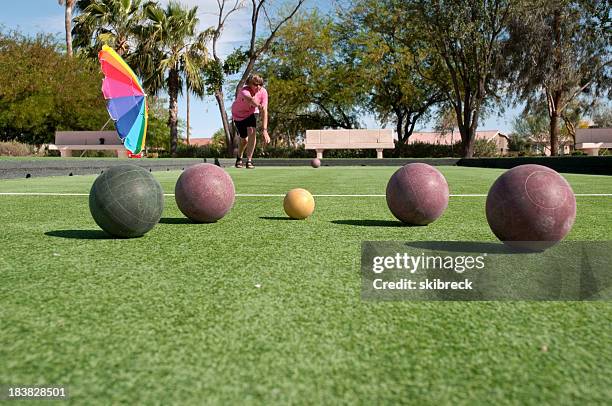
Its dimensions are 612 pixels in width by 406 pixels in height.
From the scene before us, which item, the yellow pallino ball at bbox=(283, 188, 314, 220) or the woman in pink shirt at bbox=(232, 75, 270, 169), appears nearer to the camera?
the yellow pallino ball at bbox=(283, 188, 314, 220)

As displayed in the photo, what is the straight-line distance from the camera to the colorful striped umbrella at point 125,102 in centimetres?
1691

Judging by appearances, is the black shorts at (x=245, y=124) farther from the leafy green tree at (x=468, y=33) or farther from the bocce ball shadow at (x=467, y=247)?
the leafy green tree at (x=468, y=33)

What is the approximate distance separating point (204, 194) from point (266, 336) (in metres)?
3.32

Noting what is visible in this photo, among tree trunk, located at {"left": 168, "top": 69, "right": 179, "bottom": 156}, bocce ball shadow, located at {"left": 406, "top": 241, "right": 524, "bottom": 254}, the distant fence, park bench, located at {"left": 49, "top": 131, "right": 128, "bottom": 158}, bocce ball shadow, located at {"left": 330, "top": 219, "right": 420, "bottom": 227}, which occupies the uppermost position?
tree trunk, located at {"left": 168, "top": 69, "right": 179, "bottom": 156}

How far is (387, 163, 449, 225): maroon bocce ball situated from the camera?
5.16 meters

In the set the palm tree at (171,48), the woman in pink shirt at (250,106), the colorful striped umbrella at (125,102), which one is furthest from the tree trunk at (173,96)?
the woman in pink shirt at (250,106)

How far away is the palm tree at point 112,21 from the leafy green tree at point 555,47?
83.5 ft

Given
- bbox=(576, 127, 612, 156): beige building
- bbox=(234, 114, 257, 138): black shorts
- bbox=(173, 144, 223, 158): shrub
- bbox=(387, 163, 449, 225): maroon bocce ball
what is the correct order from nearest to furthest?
1. bbox=(387, 163, 449, 225): maroon bocce ball
2. bbox=(234, 114, 257, 138): black shorts
3. bbox=(576, 127, 612, 156): beige building
4. bbox=(173, 144, 223, 158): shrub

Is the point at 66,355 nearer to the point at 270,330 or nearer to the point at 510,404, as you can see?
the point at 270,330

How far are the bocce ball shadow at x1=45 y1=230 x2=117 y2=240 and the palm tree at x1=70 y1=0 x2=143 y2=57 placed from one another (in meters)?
35.4

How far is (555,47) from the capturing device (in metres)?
33.2

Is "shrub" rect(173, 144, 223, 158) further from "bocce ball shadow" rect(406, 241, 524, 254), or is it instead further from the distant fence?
"bocce ball shadow" rect(406, 241, 524, 254)

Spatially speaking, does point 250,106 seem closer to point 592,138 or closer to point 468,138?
point 468,138

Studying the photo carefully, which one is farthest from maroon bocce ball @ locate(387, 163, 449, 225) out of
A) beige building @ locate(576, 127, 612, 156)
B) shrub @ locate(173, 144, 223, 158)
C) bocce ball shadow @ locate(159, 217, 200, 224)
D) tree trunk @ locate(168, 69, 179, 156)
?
shrub @ locate(173, 144, 223, 158)
